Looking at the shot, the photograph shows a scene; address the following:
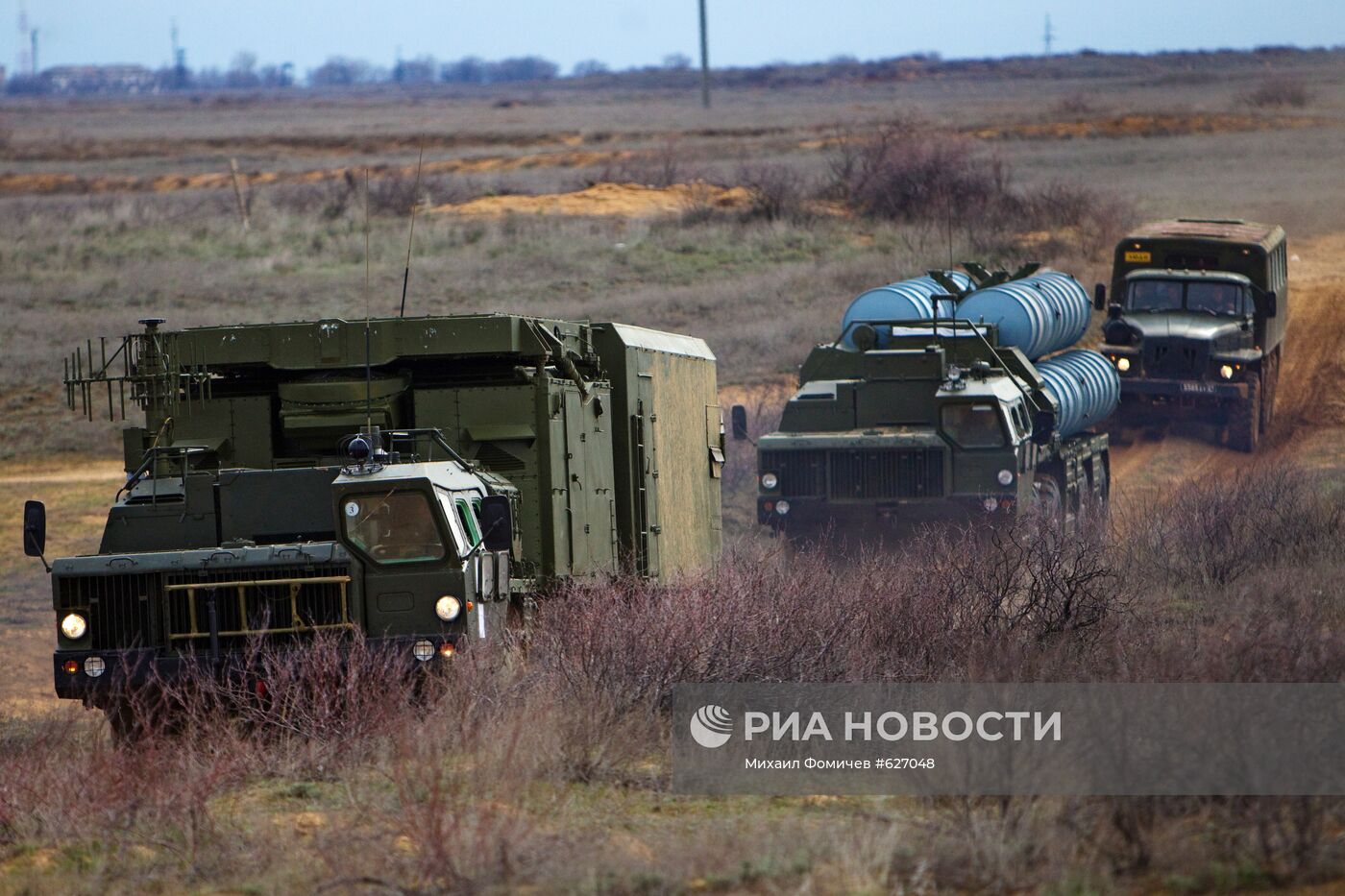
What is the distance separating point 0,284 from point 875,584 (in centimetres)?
2826

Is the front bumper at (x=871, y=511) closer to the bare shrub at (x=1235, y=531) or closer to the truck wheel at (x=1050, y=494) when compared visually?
the truck wheel at (x=1050, y=494)

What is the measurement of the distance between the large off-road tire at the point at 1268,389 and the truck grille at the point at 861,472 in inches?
409

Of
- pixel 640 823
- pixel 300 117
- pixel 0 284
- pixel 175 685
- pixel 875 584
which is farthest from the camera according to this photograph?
pixel 300 117

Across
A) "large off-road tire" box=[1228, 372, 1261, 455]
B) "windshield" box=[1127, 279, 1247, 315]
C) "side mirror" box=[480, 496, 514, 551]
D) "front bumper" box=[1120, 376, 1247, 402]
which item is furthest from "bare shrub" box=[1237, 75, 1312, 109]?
"side mirror" box=[480, 496, 514, 551]

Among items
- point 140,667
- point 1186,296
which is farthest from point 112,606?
point 1186,296

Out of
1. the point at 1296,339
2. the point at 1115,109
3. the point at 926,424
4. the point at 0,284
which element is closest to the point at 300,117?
the point at 1115,109

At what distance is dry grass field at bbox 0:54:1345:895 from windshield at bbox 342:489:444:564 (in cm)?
72

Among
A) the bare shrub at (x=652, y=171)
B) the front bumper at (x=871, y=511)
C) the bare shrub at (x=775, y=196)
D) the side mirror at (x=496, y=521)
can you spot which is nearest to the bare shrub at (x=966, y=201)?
the bare shrub at (x=775, y=196)

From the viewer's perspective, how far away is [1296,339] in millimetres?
31656

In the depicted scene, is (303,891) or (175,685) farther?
(175,685)

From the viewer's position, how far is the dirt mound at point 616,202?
4447cm

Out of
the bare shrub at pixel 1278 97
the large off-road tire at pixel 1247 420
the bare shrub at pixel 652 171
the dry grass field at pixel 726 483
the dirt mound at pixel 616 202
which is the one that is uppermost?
the bare shrub at pixel 1278 97

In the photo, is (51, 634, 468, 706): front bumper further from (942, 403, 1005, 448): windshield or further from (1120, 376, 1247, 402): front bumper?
(1120, 376, 1247, 402): front bumper

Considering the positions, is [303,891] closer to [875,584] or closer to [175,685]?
[175,685]
